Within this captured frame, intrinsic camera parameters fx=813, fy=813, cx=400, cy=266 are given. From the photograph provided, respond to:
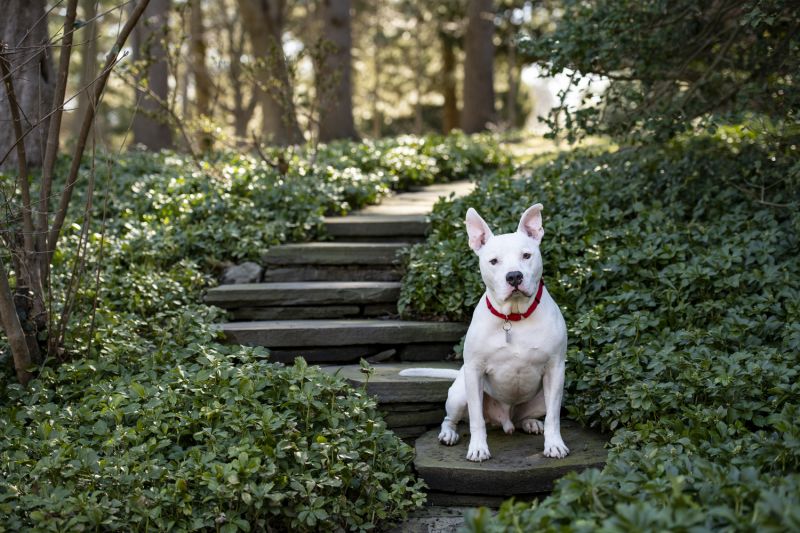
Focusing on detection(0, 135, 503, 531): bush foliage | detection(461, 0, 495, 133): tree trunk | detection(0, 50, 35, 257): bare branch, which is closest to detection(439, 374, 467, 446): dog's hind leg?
detection(0, 135, 503, 531): bush foliage

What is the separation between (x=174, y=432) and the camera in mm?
4207

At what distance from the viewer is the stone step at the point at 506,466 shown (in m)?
4.23

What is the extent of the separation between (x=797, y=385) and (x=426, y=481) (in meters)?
1.95

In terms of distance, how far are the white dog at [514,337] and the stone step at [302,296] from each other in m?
1.70

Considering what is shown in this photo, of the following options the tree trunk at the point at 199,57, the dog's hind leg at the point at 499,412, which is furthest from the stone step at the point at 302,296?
the tree trunk at the point at 199,57

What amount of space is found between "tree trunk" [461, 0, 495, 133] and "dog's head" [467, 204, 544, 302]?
505 inches

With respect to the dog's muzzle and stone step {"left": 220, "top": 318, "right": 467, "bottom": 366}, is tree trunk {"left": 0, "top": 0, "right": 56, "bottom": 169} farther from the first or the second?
the dog's muzzle

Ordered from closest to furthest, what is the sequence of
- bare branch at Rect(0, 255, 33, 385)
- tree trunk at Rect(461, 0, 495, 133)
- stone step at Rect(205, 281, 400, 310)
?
bare branch at Rect(0, 255, 33, 385)
stone step at Rect(205, 281, 400, 310)
tree trunk at Rect(461, 0, 495, 133)

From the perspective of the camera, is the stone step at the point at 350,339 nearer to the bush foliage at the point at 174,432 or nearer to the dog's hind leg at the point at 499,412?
the bush foliage at the point at 174,432

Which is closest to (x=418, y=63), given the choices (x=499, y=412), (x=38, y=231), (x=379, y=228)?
(x=379, y=228)

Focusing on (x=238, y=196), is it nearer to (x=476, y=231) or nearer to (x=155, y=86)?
(x=476, y=231)

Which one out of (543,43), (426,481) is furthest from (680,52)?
(426,481)

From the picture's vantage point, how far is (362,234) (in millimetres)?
7168

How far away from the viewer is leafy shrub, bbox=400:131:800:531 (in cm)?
311
